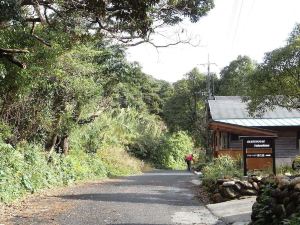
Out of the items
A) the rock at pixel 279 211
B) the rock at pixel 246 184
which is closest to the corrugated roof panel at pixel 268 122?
the rock at pixel 246 184

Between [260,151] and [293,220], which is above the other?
[260,151]

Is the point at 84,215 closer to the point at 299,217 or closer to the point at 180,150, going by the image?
the point at 299,217

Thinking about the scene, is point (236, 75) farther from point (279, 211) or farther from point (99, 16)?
point (279, 211)

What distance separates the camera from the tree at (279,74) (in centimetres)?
1959

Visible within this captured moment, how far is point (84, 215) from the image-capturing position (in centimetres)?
1068

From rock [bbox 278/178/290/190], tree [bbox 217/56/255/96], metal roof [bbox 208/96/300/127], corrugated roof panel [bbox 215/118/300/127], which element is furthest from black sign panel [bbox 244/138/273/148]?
tree [bbox 217/56/255/96]

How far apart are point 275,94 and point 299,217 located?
14215 millimetres

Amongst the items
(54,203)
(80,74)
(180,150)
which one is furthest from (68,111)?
(180,150)

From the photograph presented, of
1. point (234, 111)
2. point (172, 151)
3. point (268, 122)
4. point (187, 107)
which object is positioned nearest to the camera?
point (268, 122)

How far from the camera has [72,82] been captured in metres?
18.0

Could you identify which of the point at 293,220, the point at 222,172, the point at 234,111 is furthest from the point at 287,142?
the point at 293,220

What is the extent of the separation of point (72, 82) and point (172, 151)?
2884 centimetres

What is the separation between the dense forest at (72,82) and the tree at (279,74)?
0.15ft

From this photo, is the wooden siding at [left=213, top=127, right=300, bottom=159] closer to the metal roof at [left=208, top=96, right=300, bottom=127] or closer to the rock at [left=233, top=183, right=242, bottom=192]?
the metal roof at [left=208, top=96, right=300, bottom=127]
